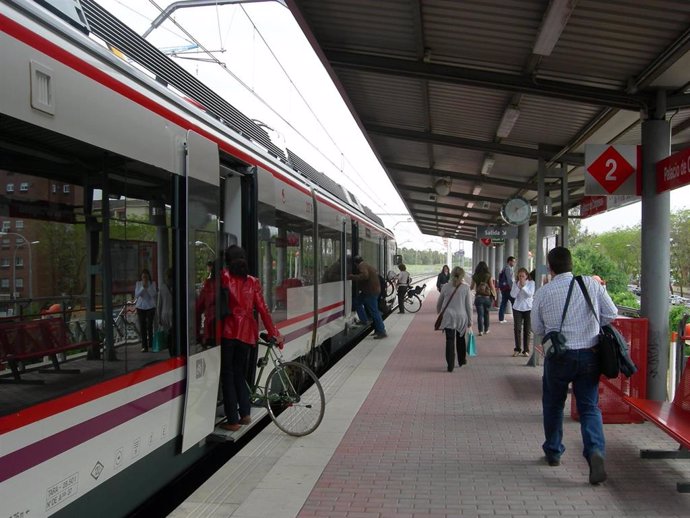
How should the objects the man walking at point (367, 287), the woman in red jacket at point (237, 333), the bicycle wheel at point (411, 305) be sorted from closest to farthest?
1. the woman in red jacket at point (237, 333)
2. the man walking at point (367, 287)
3. the bicycle wheel at point (411, 305)

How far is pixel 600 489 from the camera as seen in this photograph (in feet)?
14.6

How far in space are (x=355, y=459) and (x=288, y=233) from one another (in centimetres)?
317

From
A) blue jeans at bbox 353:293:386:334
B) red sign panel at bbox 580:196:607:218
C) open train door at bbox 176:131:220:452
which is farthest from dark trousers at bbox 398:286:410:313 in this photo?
open train door at bbox 176:131:220:452

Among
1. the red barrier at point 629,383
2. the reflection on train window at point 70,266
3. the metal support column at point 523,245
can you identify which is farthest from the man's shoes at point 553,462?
the metal support column at point 523,245

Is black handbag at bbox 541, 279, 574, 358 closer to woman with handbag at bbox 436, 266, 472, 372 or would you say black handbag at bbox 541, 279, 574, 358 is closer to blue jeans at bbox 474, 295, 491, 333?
woman with handbag at bbox 436, 266, 472, 372

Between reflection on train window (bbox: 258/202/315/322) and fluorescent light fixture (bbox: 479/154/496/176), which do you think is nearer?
reflection on train window (bbox: 258/202/315/322)

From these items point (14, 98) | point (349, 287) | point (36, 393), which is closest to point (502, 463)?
point (36, 393)

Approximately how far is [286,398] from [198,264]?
192 centimetres

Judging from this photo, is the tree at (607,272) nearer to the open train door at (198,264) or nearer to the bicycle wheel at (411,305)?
the bicycle wheel at (411,305)

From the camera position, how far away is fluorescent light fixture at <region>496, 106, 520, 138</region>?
8663mm

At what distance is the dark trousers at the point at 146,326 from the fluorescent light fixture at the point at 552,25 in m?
3.96

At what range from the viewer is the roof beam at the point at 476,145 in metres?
10.1

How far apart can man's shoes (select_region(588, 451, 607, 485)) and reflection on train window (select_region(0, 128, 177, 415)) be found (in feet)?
10.00

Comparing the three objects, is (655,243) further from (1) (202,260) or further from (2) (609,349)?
(1) (202,260)
